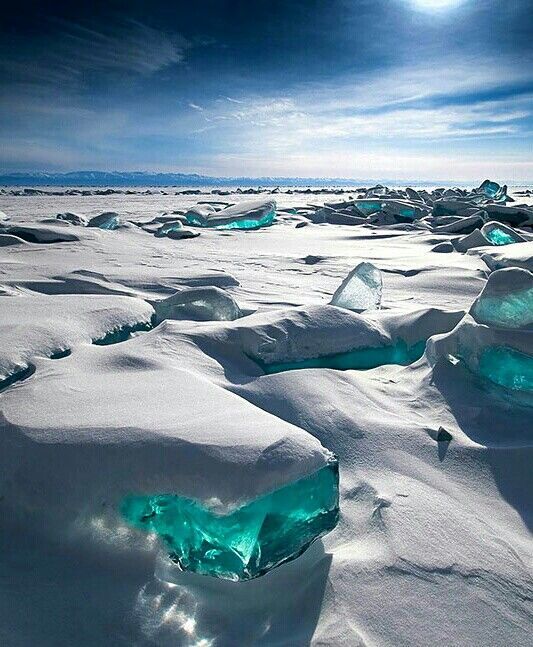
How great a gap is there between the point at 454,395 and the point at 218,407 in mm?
736

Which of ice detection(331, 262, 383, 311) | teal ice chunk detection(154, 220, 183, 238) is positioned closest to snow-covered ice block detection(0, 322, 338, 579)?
ice detection(331, 262, 383, 311)

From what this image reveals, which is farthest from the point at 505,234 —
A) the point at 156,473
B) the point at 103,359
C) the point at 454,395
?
the point at 156,473

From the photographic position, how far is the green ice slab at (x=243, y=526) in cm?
80

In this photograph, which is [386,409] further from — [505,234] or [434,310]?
[505,234]

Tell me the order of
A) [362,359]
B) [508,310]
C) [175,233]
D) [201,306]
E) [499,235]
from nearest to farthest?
[508,310]
[362,359]
[201,306]
[499,235]
[175,233]

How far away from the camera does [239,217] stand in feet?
21.7

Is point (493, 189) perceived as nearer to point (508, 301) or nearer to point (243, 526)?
point (508, 301)

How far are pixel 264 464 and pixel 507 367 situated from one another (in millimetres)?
910

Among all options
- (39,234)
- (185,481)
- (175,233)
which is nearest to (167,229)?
(175,233)

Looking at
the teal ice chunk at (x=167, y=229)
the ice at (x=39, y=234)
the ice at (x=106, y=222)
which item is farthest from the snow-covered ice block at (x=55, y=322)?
the ice at (x=106, y=222)

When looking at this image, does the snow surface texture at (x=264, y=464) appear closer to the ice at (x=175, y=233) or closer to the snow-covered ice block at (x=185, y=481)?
the snow-covered ice block at (x=185, y=481)

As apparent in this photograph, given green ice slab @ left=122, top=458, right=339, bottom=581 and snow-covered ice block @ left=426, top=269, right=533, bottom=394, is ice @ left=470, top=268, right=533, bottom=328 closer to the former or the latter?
snow-covered ice block @ left=426, top=269, right=533, bottom=394

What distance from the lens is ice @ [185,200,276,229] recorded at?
259 inches

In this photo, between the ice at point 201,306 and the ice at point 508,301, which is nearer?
the ice at point 508,301
